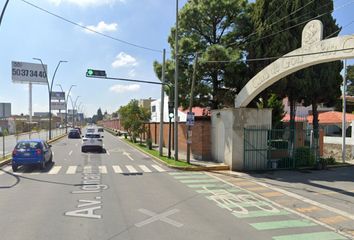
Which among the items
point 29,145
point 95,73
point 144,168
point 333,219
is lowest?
point 333,219

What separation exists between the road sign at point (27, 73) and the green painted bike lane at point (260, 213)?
7350cm

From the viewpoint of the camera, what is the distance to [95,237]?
309 inches

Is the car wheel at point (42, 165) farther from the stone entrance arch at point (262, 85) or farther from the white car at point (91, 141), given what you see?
the white car at point (91, 141)

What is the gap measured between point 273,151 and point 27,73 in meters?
72.1

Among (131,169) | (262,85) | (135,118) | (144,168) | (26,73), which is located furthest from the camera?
(26,73)

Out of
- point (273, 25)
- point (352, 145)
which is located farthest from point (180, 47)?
point (352, 145)

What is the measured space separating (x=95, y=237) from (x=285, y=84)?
58.1ft

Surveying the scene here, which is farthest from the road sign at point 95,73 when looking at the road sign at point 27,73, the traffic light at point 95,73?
the road sign at point 27,73

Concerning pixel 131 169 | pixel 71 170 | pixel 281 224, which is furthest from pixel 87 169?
pixel 281 224

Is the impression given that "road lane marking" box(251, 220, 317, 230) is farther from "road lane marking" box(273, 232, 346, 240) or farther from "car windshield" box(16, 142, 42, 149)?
"car windshield" box(16, 142, 42, 149)

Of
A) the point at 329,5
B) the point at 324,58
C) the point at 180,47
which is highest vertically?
the point at 329,5

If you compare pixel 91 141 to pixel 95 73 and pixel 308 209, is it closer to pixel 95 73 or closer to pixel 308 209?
pixel 95 73

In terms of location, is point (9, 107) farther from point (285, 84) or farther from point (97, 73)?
point (285, 84)

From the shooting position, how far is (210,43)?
87.0ft
